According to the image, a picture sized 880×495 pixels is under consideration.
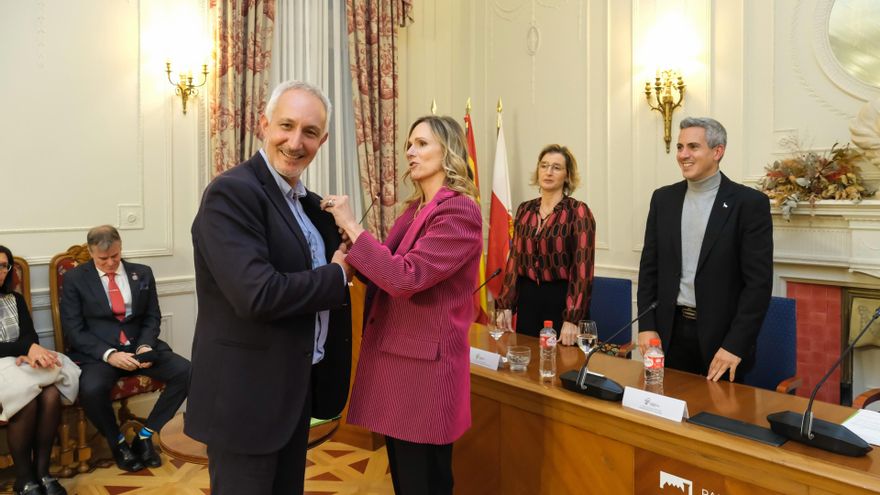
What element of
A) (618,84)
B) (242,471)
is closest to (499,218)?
(618,84)

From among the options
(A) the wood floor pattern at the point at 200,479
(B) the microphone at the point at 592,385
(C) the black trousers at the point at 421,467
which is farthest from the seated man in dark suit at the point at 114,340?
(B) the microphone at the point at 592,385

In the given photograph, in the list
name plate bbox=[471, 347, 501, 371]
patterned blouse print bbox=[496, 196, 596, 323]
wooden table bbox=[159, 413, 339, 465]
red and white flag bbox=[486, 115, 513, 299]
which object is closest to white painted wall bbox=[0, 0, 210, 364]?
wooden table bbox=[159, 413, 339, 465]

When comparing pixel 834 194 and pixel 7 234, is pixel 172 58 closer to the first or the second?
pixel 7 234

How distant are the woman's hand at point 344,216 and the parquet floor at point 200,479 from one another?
76.6 inches

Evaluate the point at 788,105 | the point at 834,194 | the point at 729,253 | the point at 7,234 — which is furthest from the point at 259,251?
the point at 788,105

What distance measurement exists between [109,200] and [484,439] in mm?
2991

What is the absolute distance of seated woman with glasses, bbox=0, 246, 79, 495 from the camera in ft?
9.75

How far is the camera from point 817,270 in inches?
140

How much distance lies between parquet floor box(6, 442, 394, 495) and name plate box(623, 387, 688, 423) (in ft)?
5.60

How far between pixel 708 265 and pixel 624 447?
3.20 feet

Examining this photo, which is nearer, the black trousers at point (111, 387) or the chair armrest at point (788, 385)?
the chair armrest at point (788, 385)

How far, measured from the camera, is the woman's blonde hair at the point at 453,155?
173cm

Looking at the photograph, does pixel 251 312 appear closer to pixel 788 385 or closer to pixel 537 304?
pixel 537 304

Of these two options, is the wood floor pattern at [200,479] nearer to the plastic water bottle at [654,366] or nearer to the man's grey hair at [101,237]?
the man's grey hair at [101,237]
